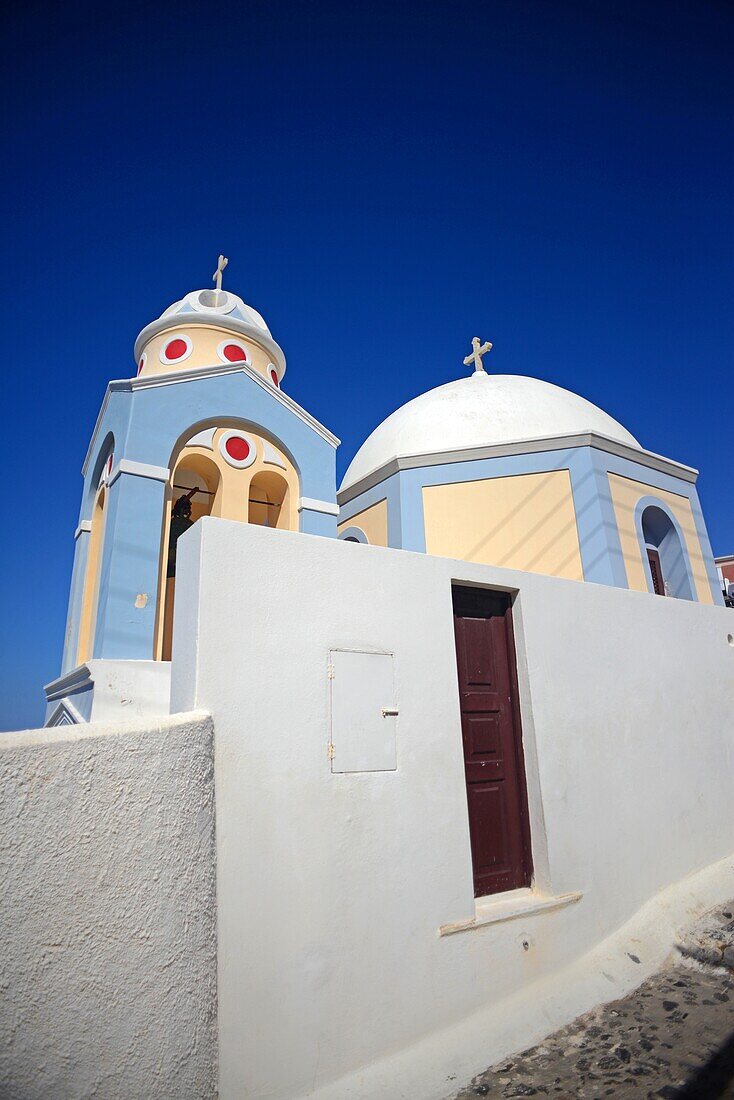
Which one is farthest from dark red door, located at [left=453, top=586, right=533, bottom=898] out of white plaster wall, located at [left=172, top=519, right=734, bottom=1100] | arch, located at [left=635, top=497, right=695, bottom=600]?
arch, located at [left=635, top=497, right=695, bottom=600]

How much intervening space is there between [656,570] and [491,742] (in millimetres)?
6878

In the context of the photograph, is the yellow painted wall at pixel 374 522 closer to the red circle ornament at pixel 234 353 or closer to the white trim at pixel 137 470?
the red circle ornament at pixel 234 353

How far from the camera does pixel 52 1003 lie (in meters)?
1.95

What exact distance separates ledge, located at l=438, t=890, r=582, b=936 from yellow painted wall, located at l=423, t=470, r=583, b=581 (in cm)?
540

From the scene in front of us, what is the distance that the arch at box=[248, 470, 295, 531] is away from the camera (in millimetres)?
6582

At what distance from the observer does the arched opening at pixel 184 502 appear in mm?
6465

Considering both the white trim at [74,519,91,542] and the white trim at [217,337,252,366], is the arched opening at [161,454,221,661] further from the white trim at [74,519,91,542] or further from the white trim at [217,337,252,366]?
the white trim at [217,337,252,366]

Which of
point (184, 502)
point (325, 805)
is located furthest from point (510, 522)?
point (325, 805)

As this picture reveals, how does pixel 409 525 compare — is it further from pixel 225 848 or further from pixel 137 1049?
pixel 137 1049

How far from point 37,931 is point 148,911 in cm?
38

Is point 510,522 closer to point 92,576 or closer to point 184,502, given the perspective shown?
point 184,502

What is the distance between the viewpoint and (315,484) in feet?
21.4

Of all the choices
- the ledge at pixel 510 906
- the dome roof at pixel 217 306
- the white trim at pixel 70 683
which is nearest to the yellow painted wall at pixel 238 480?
the white trim at pixel 70 683

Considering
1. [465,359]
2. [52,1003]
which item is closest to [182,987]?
[52,1003]
